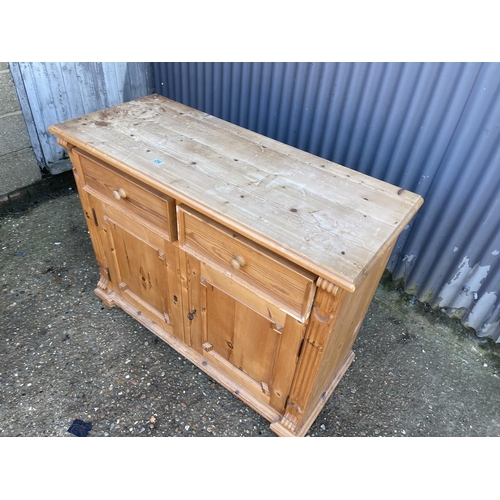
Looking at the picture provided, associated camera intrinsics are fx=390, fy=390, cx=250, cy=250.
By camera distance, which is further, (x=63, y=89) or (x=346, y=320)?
(x=63, y=89)

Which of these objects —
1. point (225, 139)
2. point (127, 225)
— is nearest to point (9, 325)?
point (127, 225)

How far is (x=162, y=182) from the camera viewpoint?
1372mm

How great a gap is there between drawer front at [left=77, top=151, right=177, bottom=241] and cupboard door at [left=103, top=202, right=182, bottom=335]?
2.2 inches

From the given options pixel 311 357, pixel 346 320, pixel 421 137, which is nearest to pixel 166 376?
pixel 311 357

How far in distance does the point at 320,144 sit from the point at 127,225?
1165 millimetres

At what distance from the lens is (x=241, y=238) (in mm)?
1268

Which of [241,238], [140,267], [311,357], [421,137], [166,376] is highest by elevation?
[421,137]

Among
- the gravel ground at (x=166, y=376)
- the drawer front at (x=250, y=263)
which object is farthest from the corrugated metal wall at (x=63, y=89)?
the drawer front at (x=250, y=263)

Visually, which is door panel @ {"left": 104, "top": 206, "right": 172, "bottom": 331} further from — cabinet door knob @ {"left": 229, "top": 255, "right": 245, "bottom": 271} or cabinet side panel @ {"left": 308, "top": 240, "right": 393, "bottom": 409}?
cabinet side panel @ {"left": 308, "top": 240, "right": 393, "bottom": 409}

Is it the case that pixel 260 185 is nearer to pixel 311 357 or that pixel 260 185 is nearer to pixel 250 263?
pixel 250 263

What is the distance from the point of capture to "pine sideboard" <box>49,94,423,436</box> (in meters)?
1.21

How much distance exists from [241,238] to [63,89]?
6.84 ft

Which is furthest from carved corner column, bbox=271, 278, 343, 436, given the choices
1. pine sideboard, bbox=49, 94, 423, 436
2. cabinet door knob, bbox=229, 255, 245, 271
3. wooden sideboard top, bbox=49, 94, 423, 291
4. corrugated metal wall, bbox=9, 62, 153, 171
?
corrugated metal wall, bbox=9, 62, 153, 171

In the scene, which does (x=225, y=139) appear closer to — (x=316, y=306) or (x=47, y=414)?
(x=316, y=306)
